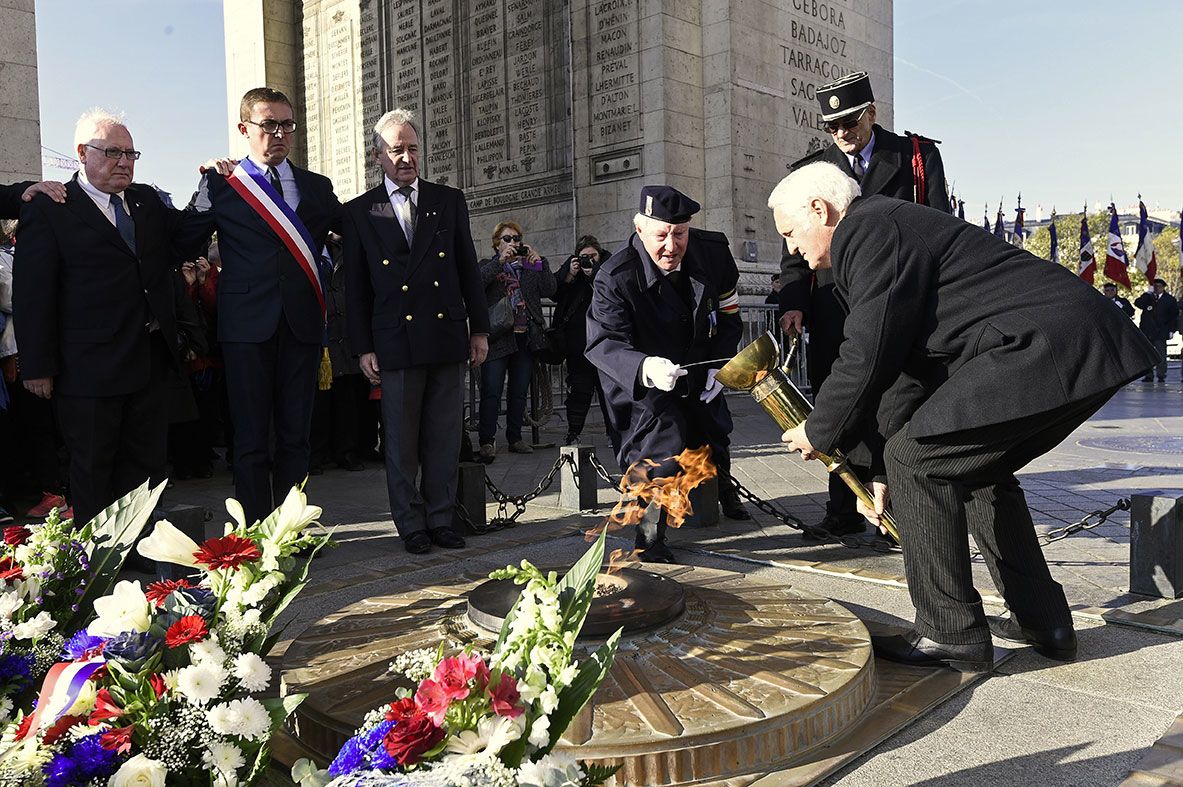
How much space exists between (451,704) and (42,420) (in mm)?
6067

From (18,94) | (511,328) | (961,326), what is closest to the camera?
(961,326)

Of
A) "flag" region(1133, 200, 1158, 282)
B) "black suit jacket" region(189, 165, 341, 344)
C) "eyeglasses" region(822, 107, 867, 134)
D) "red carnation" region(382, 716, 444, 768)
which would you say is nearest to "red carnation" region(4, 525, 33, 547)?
"red carnation" region(382, 716, 444, 768)

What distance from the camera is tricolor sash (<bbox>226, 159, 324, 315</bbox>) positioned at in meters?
4.71

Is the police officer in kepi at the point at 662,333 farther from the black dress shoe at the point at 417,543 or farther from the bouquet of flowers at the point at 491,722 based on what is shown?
the bouquet of flowers at the point at 491,722

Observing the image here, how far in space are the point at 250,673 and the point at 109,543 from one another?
0.96 metres

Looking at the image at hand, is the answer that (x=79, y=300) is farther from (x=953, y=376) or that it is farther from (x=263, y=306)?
(x=953, y=376)

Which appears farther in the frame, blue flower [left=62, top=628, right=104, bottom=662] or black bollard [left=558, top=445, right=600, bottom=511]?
black bollard [left=558, top=445, right=600, bottom=511]

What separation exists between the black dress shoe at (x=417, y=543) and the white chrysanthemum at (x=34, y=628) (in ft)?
9.35

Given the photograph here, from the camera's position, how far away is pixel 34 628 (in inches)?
81.2

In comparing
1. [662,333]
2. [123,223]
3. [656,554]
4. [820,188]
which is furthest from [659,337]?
[123,223]

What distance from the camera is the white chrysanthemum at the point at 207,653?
1653 mm

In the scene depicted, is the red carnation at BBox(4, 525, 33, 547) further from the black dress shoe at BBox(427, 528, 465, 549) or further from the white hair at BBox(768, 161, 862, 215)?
the black dress shoe at BBox(427, 528, 465, 549)

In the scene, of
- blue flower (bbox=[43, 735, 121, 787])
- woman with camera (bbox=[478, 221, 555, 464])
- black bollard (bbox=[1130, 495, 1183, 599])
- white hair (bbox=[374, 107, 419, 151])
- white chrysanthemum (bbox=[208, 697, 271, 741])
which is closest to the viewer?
blue flower (bbox=[43, 735, 121, 787])

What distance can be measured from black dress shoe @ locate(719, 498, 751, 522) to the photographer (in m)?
3.40
